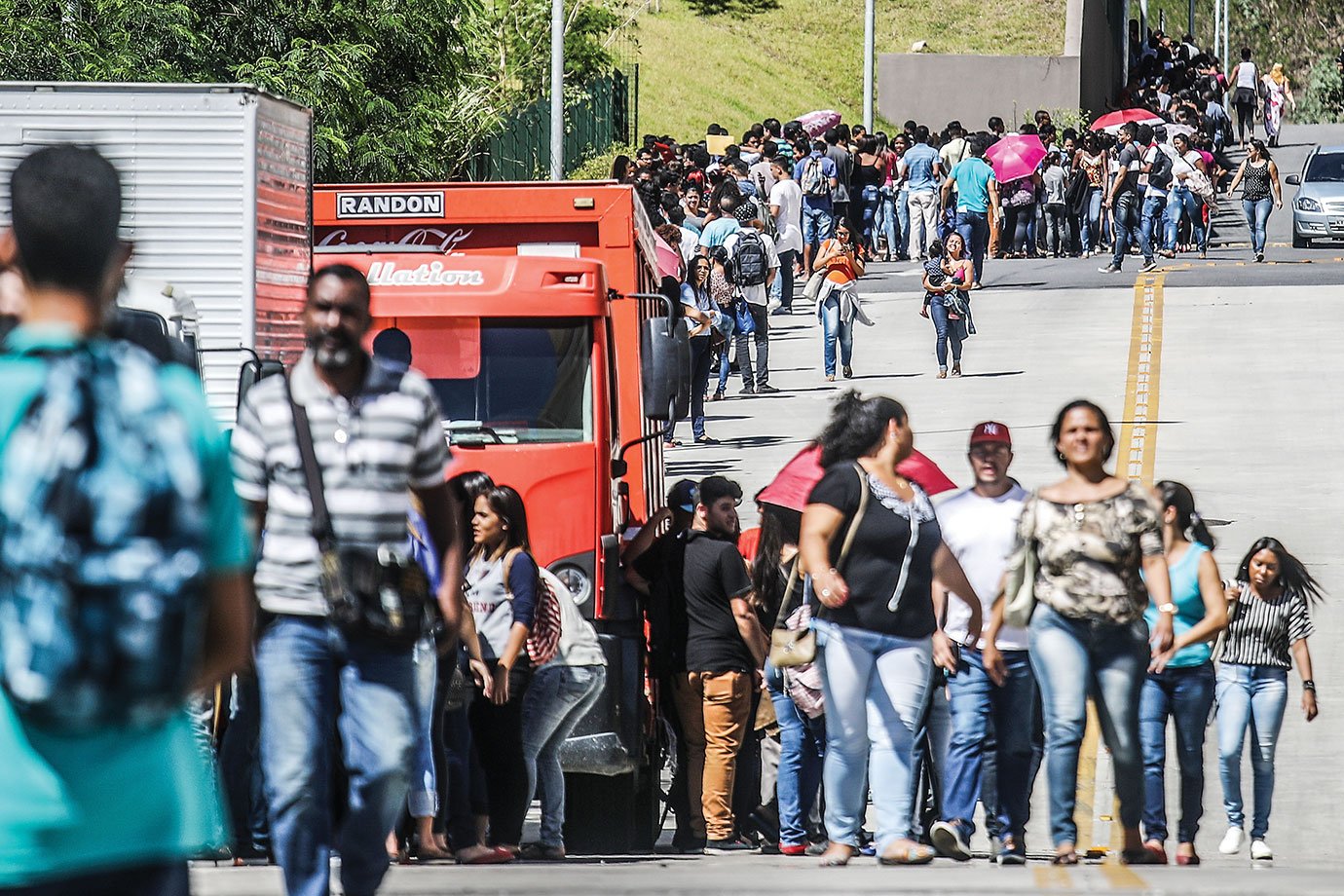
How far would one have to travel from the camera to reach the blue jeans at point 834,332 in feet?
75.5

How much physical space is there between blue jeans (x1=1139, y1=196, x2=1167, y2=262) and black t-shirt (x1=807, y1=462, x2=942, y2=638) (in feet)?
83.2

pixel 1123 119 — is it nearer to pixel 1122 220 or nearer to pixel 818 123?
pixel 818 123

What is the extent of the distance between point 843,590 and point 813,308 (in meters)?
22.9

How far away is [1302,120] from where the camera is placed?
76500mm

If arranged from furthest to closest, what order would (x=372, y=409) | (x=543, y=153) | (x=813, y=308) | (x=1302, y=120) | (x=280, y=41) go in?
(x=1302, y=120) → (x=543, y=153) → (x=813, y=308) → (x=280, y=41) → (x=372, y=409)

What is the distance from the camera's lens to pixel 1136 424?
21219mm

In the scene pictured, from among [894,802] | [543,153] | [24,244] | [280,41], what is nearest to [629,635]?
[894,802]

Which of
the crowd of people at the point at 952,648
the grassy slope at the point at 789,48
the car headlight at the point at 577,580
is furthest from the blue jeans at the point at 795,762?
the grassy slope at the point at 789,48

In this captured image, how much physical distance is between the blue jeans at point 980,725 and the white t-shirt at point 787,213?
18834 mm

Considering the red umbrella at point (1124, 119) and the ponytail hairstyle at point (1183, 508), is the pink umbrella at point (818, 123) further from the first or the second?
the ponytail hairstyle at point (1183, 508)

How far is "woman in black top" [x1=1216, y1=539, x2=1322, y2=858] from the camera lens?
999 cm

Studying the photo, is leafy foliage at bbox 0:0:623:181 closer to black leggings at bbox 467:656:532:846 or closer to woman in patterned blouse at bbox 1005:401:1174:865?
black leggings at bbox 467:656:532:846

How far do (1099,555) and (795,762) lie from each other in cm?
238

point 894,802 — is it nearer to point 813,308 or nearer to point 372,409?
point 372,409
